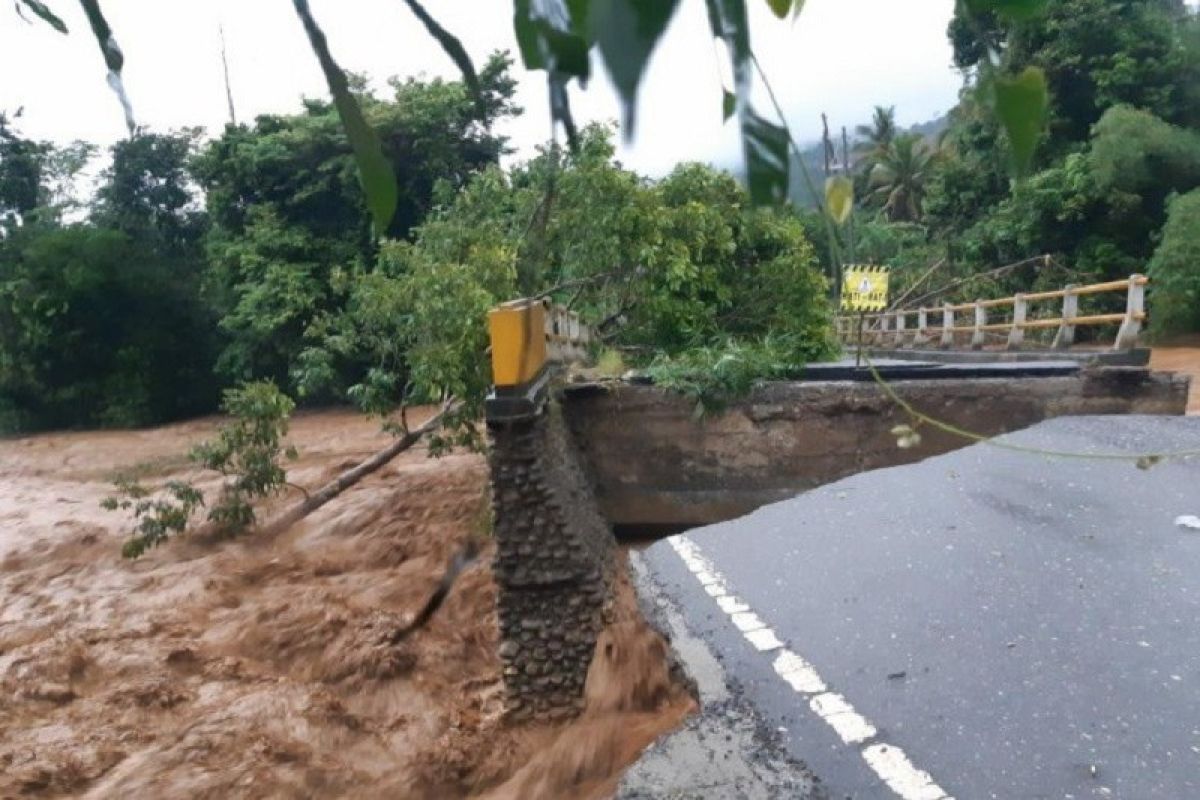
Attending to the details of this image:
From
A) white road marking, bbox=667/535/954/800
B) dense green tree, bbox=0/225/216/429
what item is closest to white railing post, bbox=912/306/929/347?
white road marking, bbox=667/535/954/800

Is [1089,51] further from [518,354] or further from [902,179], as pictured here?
[902,179]

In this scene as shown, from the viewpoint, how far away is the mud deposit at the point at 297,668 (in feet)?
18.9

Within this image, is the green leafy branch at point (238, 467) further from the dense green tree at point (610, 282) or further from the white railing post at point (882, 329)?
the white railing post at point (882, 329)

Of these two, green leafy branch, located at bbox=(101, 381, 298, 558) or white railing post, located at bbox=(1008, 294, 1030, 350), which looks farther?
white railing post, located at bbox=(1008, 294, 1030, 350)

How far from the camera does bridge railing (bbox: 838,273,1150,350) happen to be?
9070 mm

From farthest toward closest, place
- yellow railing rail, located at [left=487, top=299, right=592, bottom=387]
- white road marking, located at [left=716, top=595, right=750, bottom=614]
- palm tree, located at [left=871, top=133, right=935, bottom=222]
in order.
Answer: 1. palm tree, located at [left=871, top=133, right=935, bottom=222]
2. yellow railing rail, located at [left=487, top=299, right=592, bottom=387]
3. white road marking, located at [left=716, top=595, right=750, bottom=614]

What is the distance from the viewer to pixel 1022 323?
1187 centimetres

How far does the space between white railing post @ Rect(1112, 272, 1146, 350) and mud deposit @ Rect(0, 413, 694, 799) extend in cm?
516

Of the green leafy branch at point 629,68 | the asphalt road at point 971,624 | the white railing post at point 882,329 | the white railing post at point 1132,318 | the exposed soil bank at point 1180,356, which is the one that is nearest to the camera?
the green leafy branch at point 629,68

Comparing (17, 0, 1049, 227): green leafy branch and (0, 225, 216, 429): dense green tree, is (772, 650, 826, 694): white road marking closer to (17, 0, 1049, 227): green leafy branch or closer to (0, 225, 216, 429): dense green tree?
(17, 0, 1049, 227): green leafy branch

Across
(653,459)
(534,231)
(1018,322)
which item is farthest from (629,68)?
(1018,322)

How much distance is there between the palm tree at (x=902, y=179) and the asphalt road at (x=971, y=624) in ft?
101

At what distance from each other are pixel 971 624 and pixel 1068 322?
8.42m

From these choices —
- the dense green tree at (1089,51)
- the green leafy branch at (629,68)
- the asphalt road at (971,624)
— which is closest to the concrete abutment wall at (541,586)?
the asphalt road at (971,624)
